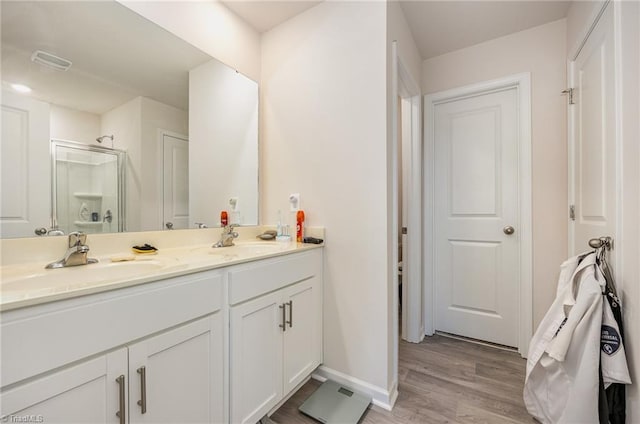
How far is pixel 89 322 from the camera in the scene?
0.70 metres

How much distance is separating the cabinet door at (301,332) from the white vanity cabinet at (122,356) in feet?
1.33

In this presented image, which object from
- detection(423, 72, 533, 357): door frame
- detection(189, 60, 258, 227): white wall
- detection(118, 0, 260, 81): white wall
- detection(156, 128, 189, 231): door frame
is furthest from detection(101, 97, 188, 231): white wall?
detection(423, 72, 533, 357): door frame

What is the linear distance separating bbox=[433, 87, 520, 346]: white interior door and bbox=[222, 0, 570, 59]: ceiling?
0.46 metres

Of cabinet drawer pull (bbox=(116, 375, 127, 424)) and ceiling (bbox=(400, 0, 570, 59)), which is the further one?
ceiling (bbox=(400, 0, 570, 59))

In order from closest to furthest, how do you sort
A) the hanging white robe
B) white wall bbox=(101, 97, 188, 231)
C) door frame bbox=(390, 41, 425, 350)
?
the hanging white robe
white wall bbox=(101, 97, 188, 231)
door frame bbox=(390, 41, 425, 350)

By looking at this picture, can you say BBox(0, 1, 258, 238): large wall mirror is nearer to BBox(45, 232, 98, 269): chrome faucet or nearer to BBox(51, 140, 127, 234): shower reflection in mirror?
BBox(51, 140, 127, 234): shower reflection in mirror

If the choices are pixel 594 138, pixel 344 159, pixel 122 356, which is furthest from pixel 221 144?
pixel 594 138

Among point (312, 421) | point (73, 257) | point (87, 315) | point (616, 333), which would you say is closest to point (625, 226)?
point (616, 333)

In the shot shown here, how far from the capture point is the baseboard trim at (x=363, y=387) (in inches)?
56.3

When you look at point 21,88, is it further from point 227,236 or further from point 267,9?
point 267,9

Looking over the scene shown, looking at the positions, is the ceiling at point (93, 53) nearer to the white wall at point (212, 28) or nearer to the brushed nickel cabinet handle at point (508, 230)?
the white wall at point (212, 28)

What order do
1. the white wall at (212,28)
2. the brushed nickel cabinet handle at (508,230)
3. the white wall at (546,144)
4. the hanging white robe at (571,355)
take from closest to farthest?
the hanging white robe at (571,355)
the white wall at (212,28)
the white wall at (546,144)
the brushed nickel cabinet handle at (508,230)

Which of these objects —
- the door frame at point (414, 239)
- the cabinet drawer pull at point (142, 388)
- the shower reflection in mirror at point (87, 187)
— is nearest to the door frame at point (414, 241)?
the door frame at point (414, 239)

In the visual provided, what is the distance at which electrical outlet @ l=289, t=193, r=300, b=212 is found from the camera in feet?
5.86
